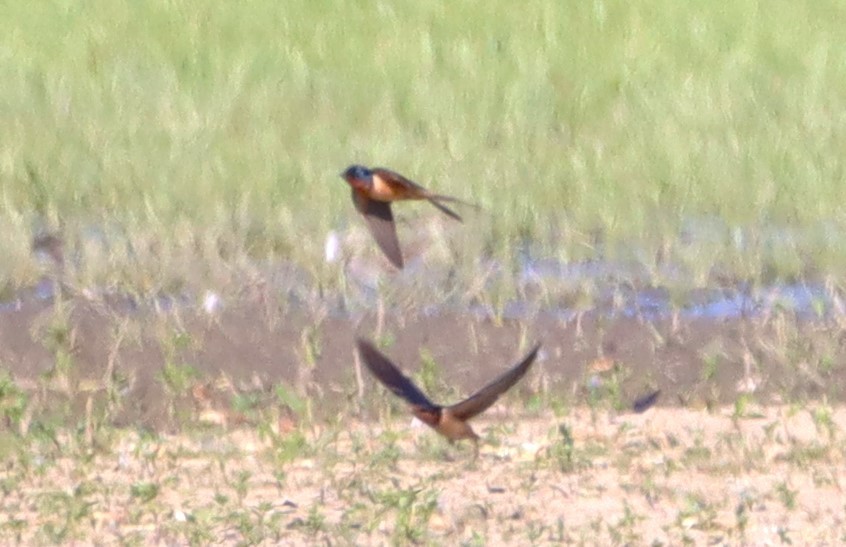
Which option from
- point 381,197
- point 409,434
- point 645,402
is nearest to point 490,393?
point 381,197

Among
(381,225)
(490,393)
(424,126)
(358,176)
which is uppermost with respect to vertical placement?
(424,126)

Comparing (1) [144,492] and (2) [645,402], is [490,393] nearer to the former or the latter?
(1) [144,492]

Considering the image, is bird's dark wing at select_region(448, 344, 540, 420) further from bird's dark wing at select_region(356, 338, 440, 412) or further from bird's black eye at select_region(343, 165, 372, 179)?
bird's black eye at select_region(343, 165, 372, 179)

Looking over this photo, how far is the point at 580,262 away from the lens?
23.1 feet

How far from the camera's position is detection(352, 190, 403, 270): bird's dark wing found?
17.1 feet

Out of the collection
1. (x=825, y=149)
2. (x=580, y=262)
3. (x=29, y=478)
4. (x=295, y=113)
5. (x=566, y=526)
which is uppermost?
(x=295, y=113)

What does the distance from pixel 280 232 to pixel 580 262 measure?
101 cm

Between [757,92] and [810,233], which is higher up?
[757,92]

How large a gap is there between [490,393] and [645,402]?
136 cm

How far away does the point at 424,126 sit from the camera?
9.04m

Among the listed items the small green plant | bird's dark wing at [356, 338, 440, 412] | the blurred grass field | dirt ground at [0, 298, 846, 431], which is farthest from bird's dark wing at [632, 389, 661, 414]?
the small green plant

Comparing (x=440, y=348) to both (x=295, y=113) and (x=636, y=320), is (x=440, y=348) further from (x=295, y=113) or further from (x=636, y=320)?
(x=295, y=113)

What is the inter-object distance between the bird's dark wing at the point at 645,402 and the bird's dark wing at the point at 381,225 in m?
0.96

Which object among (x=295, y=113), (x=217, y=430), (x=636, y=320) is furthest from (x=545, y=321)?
(x=295, y=113)
